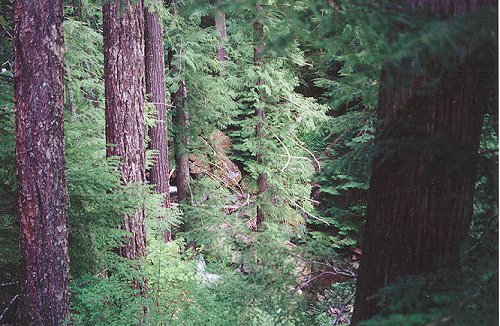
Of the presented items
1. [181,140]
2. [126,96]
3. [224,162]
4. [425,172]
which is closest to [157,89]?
[181,140]

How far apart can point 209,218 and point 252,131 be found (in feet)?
6.89

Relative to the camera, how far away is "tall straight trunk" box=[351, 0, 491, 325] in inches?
70.6

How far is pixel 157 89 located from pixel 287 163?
2934mm

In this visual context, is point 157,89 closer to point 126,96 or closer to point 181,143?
point 181,143

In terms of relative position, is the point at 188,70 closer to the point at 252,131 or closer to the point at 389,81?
the point at 252,131

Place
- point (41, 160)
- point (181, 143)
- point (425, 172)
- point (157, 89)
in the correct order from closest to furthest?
1. point (425, 172)
2. point (41, 160)
3. point (157, 89)
4. point (181, 143)

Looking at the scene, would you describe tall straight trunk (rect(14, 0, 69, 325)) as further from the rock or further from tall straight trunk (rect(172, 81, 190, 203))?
the rock

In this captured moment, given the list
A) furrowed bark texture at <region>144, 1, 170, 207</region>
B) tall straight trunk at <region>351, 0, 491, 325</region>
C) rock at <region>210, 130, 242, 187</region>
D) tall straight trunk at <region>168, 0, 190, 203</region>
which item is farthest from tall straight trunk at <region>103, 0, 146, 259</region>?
rock at <region>210, 130, 242, 187</region>

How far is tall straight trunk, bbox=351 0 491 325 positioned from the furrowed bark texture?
6.42m

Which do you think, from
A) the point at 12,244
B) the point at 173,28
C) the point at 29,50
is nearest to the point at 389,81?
the point at 29,50

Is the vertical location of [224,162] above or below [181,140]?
below

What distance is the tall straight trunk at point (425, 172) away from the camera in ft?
5.88

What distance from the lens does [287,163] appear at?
359 inches

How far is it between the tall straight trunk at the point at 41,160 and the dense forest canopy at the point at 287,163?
0.5 inches
